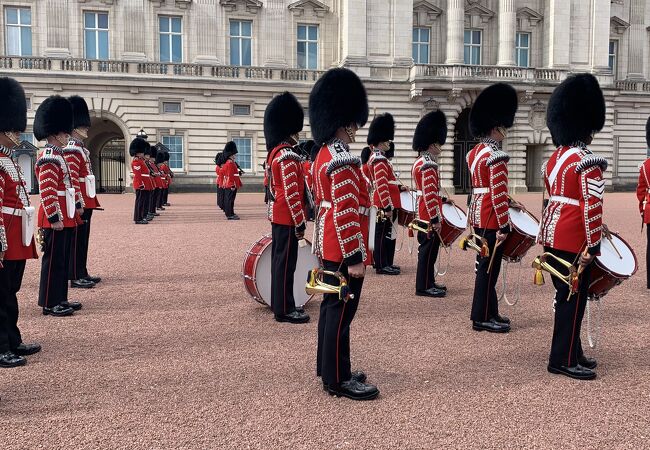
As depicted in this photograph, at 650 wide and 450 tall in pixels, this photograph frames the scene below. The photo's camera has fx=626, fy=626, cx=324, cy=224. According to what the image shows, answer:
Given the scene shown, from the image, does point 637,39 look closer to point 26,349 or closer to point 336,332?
point 336,332

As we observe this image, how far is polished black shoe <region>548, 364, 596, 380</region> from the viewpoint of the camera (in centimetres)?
386

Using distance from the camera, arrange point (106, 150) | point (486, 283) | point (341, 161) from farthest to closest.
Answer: point (106, 150)
point (486, 283)
point (341, 161)

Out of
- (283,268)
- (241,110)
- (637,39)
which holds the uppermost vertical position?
(637,39)

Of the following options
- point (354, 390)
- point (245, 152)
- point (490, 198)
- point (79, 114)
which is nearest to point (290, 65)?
point (245, 152)

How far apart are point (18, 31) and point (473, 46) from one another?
64.0 ft

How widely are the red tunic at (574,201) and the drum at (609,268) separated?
6.1 inches

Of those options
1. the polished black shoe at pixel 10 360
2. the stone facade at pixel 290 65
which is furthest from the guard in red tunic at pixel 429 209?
the stone facade at pixel 290 65

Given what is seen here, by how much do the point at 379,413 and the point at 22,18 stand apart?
85.7 ft

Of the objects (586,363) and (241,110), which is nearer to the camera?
(586,363)

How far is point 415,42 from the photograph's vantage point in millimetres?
28359

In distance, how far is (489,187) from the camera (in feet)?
16.1

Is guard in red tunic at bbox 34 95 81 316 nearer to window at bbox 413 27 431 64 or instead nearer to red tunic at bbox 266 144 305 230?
red tunic at bbox 266 144 305 230

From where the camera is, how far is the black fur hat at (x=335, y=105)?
3602 mm

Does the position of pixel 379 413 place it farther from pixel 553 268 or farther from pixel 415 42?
pixel 415 42
